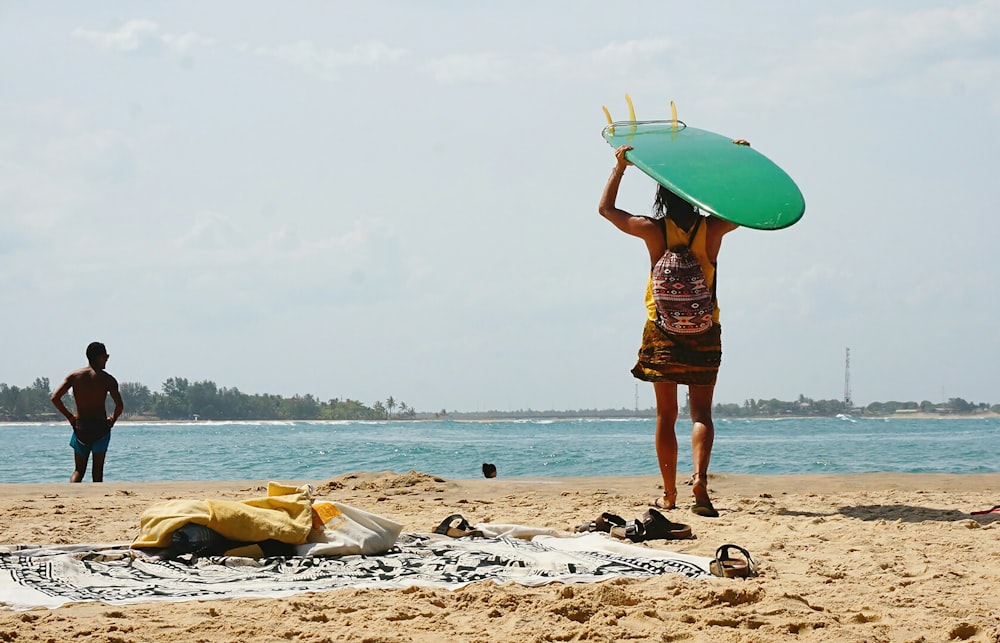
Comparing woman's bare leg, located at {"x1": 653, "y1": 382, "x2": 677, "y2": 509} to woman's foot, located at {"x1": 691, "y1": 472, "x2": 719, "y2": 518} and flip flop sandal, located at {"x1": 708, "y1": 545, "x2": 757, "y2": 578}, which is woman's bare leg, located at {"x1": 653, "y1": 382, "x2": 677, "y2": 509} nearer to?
woman's foot, located at {"x1": 691, "y1": 472, "x2": 719, "y2": 518}

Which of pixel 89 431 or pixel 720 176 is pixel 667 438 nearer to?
pixel 720 176

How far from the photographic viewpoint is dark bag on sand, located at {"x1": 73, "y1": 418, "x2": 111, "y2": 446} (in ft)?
31.3

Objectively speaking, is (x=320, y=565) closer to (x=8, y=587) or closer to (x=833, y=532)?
(x=8, y=587)

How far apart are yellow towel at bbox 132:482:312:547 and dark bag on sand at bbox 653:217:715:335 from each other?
2645 millimetres

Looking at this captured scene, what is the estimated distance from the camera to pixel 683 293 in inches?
238

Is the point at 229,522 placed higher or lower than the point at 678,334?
lower

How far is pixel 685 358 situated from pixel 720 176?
119 cm

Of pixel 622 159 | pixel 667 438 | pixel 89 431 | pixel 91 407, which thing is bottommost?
pixel 89 431

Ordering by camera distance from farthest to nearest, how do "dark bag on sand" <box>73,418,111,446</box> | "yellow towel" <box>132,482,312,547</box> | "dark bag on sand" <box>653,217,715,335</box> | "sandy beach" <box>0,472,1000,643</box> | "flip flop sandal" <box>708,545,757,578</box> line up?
"dark bag on sand" <box>73,418,111,446</box> → "dark bag on sand" <box>653,217,715,335</box> → "yellow towel" <box>132,482,312,547</box> → "flip flop sandal" <box>708,545,757,578</box> → "sandy beach" <box>0,472,1000,643</box>

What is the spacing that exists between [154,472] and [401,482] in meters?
11.6

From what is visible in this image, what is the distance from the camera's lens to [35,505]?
6.46 meters

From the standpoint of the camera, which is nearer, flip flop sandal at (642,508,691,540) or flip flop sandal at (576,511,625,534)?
flip flop sandal at (642,508,691,540)

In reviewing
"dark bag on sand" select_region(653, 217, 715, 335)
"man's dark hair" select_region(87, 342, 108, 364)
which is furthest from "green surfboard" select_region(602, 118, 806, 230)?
"man's dark hair" select_region(87, 342, 108, 364)

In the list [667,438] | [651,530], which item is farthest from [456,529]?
[667,438]
